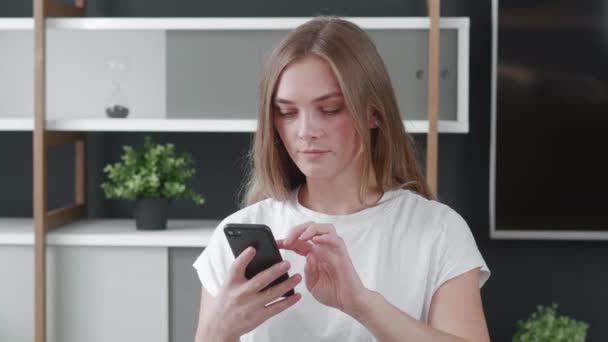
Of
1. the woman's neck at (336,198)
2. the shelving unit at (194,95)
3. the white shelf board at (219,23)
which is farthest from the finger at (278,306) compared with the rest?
the white shelf board at (219,23)

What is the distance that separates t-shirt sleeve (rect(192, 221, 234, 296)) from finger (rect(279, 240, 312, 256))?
0.19 metres

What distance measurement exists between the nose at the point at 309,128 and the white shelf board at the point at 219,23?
161 centimetres

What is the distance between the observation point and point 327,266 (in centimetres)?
141

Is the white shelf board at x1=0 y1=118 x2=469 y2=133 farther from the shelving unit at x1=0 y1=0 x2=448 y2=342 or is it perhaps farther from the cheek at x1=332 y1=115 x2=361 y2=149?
the cheek at x1=332 y1=115 x2=361 y2=149

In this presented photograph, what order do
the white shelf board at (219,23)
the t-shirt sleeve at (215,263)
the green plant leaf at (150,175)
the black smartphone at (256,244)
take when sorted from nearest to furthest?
1. the black smartphone at (256,244)
2. the t-shirt sleeve at (215,263)
3. the white shelf board at (219,23)
4. the green plant leaf at (150,175)

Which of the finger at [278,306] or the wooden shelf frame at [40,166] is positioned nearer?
the finger at [278,306]

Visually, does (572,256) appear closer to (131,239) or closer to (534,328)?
(534,328)

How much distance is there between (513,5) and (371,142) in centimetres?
182

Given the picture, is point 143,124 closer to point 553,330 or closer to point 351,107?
point 553,330

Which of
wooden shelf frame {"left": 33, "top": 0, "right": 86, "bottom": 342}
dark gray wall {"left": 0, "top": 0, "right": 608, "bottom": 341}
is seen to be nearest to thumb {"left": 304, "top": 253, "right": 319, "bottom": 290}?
wooden shelf frame {"left": 33, "top": 0, "right": 86, "bottom": 342}

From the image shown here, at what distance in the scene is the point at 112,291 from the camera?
3.12 metres

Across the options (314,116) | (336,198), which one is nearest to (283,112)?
(314,116)

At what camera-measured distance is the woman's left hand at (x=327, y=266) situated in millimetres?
1385

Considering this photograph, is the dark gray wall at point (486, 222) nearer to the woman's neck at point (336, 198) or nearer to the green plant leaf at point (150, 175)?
the green plant leaf at point (150, 175)
